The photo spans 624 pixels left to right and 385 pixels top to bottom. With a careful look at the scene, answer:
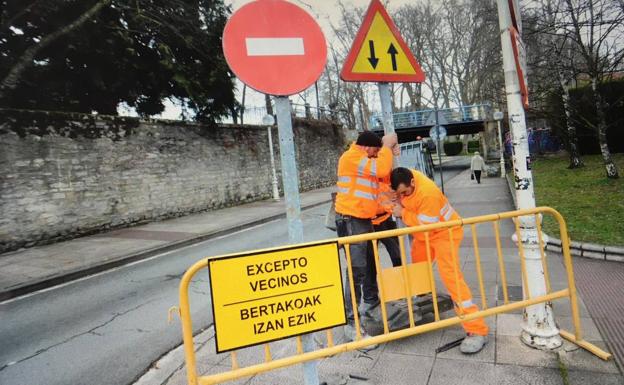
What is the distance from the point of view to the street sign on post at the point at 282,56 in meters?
2.13

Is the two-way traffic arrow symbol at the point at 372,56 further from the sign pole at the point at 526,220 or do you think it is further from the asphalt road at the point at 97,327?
the asphalt road at the point at 97,327

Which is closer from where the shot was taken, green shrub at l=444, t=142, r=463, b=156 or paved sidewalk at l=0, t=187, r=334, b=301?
paved sidewalk at l=0, t=187, r=334, b=301

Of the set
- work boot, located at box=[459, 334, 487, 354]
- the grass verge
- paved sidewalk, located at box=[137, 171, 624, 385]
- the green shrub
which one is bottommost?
paved sidewalk, located at box=[137, 171, 624, 385]

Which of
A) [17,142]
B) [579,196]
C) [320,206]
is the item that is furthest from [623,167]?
[17,142]

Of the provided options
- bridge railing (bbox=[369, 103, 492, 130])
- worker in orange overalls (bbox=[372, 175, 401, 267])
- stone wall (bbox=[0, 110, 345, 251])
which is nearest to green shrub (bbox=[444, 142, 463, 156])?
bridge railing (bbox=[369, 103, 492, 130])

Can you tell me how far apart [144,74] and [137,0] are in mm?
2572

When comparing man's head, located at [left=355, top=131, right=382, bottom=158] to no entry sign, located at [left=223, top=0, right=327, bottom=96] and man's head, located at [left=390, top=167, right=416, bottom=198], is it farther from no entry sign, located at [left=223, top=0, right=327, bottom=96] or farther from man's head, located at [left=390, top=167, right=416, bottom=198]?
no entry sign, located at [left=223, top=0, right=327, bottom=96]

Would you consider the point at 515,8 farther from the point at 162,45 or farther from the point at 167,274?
the point at 162,45

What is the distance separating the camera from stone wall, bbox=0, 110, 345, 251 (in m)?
10.2

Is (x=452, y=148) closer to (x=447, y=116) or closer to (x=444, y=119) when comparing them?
(x=447, y=116)

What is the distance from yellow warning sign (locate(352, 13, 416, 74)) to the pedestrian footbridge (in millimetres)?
26811

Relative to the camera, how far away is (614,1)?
10133mm

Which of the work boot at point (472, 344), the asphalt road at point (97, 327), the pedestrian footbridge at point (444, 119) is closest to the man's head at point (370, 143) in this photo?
the work boot at point (472, 344)

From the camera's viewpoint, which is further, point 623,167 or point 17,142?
point 623,167
